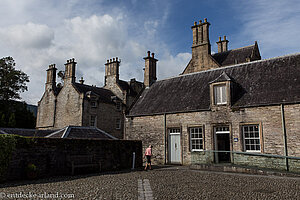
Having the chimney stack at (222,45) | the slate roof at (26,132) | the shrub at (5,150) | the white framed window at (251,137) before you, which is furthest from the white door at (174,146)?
the chimney stack at (222,45)

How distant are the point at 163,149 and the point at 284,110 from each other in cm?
851

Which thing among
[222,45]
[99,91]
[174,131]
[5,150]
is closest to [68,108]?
[99,91]

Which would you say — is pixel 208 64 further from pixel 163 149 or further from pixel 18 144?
pixel 18 144

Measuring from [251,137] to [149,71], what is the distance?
39.7 ft

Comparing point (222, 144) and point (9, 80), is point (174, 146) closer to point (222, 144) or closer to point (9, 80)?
point (222, 144)

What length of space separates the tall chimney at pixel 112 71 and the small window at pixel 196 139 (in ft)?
65.0

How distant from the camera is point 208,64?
979 inches

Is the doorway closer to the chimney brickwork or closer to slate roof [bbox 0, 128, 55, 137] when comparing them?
the chimney brickwork

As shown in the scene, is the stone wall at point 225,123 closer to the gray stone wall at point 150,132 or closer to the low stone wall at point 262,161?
the gray stone wall at point 150,132

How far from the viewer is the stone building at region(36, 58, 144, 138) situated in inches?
1153

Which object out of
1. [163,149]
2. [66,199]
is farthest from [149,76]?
[66,199]

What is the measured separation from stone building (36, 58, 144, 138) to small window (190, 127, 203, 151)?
15.3m

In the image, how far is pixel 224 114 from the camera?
15.6 metres

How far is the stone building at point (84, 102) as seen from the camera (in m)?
29.3
